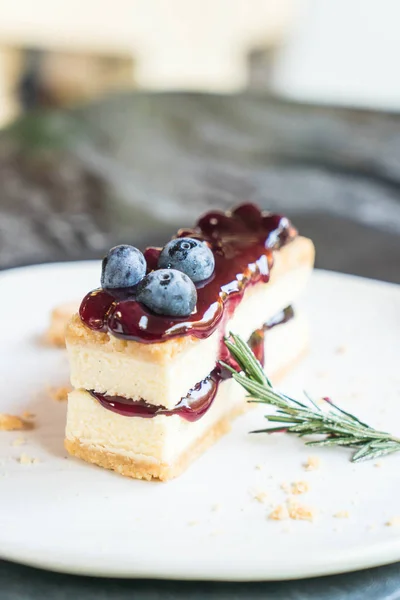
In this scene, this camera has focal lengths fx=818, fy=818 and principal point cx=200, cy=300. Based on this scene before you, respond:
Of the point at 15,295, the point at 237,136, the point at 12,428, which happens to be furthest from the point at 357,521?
the point at 237,136

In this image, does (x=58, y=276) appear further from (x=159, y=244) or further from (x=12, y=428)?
(x=12, y=428)

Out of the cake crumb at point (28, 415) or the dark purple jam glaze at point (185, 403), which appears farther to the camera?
the cake crumb at point (28, 415)

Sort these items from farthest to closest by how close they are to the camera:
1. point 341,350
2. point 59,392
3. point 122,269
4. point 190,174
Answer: point 190,174
point 341,350
point 59,392
point 122,269

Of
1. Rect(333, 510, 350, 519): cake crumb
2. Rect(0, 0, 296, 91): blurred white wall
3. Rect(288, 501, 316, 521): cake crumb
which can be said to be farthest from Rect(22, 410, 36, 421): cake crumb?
Rect(0, 0, 296, 91): blurred white wall

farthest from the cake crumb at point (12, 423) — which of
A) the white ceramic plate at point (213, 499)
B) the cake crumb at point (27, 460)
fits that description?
the cake crumb at point (27, 460)

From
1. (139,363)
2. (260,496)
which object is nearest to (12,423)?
(139,363)

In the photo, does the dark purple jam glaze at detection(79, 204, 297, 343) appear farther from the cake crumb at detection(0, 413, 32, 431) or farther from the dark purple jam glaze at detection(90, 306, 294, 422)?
the cake crumb at detection(0, 413, 32, 431)

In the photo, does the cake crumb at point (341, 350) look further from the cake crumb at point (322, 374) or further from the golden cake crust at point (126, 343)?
the golden cake crust at point (126, 343)

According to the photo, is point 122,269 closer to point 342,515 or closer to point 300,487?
point 300,487
